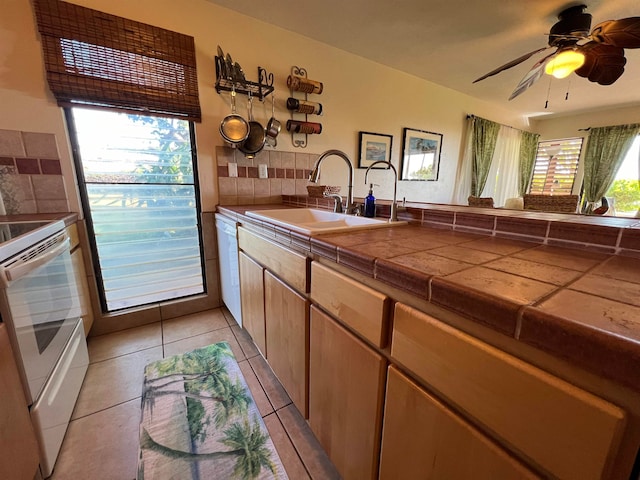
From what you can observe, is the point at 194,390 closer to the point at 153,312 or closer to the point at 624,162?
the point at 153,312

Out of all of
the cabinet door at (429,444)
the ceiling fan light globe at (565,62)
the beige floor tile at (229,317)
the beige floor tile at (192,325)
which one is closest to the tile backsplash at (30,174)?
the beige floor tile at (192,325)

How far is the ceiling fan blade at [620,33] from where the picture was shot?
1.49m

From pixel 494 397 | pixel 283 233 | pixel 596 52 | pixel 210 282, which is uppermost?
pixel 596 52

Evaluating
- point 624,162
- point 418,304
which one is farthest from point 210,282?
point 624,162

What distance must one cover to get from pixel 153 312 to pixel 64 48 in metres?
1.71

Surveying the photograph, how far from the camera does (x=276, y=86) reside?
6.96 feet

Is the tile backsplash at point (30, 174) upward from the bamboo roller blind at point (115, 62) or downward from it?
downward

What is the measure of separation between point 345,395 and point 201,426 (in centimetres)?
81

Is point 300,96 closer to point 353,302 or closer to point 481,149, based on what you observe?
point 353,302

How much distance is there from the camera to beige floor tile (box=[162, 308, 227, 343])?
1.85 meters

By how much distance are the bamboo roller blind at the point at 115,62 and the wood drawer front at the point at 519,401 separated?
6.59 ft

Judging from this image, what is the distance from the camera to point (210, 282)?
2180 millimetres

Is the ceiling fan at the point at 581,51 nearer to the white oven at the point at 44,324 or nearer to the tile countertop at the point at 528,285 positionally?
the tile countertop at the point at 528,285

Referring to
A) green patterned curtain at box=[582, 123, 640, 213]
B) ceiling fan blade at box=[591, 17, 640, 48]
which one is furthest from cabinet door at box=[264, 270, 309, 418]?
green patterned curtain at box=[582, 123, 640, 213]
